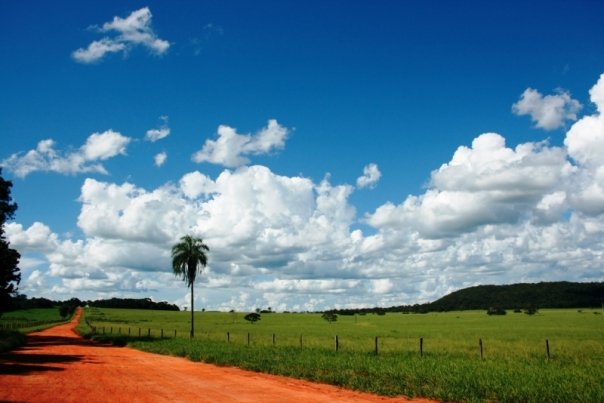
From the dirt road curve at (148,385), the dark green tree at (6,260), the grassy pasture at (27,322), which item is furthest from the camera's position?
the grassy pasture at (27,322)

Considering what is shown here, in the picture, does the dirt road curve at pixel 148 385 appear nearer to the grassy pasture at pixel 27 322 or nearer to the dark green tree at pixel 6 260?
the dark green tree at pixel 6 260

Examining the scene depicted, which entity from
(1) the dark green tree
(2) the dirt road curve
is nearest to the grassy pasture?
(1) the dark green tree

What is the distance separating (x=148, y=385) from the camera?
16922 millimetres

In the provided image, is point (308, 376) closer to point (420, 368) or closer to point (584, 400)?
point (420, 368)

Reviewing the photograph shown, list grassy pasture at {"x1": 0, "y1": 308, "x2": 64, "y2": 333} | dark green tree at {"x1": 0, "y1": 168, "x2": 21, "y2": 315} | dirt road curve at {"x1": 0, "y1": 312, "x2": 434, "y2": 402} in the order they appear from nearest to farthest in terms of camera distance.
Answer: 1. dirt road curve at {"x1": 0, "y1": 312, "x2": 434, "y2": 402}
2. dark green tree at {"x1": 0, "y1": 168, "x2": 21, "y2": 315}
3. grassy pasture at {"x1": 0, "y1": 308, "x2": 64, "y2": 333}

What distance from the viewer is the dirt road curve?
47.5 feet

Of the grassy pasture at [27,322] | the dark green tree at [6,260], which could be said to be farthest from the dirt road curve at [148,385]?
the grassy pasture at [27,322]

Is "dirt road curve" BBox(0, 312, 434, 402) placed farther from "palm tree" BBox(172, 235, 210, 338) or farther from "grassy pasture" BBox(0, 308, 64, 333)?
"grassy pasture" BBox(0, 308, 64, 333)

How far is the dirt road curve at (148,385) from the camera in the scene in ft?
47.5

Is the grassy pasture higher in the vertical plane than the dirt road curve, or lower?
lower

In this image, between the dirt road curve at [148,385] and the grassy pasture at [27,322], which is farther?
the grassy pasture at [27,322]

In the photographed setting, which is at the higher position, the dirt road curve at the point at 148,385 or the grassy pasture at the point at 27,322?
the dirt road curve at the point at 148,385

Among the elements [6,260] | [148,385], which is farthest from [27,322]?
[148,385]

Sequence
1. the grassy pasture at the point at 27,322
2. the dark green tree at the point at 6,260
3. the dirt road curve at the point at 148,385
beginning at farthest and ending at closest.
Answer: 1. the grassy pasture at the point at 27,322
2. the dark green tree at the point at 6,260
3. the dirt road curve at the point at 148,385
